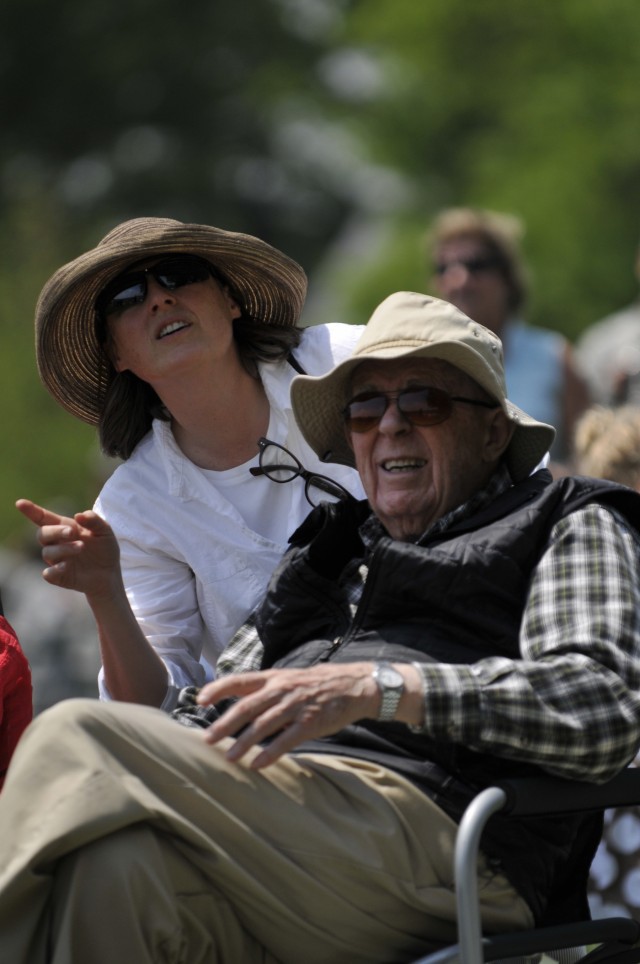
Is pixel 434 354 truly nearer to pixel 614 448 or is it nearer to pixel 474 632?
pixel 474 632

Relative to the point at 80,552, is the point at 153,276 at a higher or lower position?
higher

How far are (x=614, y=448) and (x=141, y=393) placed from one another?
1.37 metres

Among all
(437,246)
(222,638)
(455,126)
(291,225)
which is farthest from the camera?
(291,225)

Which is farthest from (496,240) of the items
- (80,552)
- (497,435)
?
(80,552)

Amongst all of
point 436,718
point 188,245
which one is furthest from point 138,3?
point 436,718

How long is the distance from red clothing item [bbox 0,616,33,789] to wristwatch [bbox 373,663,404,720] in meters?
1.06

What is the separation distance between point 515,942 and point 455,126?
14.2 m

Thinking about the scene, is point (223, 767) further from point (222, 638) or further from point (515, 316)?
point (515, 316)

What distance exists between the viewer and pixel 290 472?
4.05 m

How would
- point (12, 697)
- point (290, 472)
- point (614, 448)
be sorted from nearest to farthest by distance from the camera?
point (12, 697)
point (290, 472)
point (614, 448)

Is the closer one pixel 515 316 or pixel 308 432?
pixel 308 432

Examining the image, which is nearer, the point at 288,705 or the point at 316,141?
the point at 288,705

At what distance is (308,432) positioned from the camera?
3.74 metres

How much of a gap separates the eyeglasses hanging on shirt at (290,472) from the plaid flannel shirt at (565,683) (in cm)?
101
